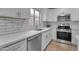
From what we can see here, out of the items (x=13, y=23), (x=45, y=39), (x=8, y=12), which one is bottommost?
(x=45, y=39)

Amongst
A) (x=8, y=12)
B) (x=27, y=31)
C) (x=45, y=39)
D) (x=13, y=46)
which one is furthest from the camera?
(x=45, y=39)

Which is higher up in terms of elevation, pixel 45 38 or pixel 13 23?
pixel 13 23

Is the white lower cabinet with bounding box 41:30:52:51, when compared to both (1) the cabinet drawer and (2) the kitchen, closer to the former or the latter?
(2) the kitchen

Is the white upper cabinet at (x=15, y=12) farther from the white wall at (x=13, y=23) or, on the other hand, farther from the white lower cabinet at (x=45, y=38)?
the white lower cabinet at (x=45, y=38)

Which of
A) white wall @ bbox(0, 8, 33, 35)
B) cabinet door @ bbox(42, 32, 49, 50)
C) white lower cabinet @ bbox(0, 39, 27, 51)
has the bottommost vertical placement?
cabinet door @ bbox(42, 32, 49, 50)

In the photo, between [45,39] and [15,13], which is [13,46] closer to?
[15,13]

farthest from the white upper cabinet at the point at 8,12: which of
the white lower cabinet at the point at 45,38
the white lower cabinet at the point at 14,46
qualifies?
the white lower cabinet at the point at 45,38

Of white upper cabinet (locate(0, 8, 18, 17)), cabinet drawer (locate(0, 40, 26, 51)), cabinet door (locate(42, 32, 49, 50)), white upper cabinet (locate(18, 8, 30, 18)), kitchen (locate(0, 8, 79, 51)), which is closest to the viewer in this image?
cabinet drawer (locate(0, 40, 26, 51))

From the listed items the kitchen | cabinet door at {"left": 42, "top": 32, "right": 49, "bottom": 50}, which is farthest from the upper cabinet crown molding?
cabinet door at {"left": 42, "top": 32, "right": 49, "bottom": 50}

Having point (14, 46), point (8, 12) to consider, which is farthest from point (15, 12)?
point (14, 46)
